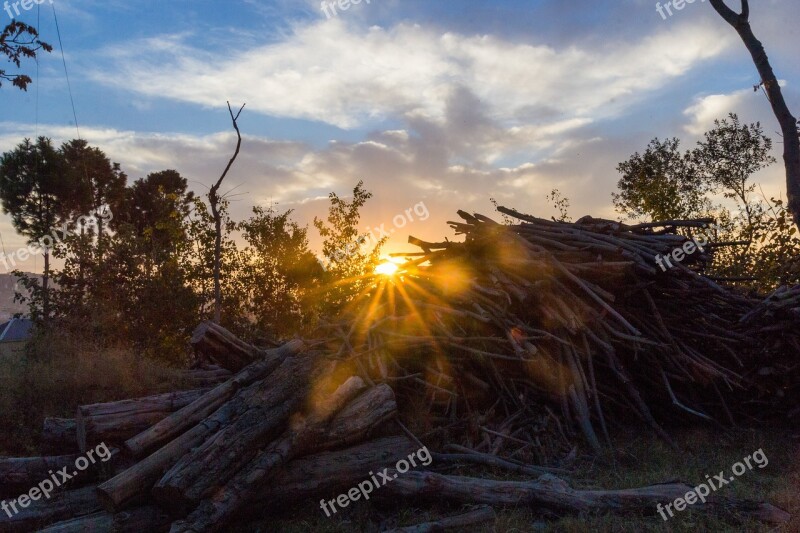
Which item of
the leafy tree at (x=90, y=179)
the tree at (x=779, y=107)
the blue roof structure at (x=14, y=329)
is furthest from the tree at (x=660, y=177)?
the blue roof structure at (x=14, y=329)

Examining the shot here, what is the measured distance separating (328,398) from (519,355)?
2334mm

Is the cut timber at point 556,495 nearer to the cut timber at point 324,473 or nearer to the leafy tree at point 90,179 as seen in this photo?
the cut timber at point 324,473

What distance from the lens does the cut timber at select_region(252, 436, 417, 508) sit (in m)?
5.16

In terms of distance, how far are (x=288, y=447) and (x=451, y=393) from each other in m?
2.18

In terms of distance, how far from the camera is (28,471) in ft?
18.8

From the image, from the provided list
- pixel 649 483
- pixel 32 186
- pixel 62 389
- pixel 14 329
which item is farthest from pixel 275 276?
pixel 14 329

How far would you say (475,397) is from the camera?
717 centimetres

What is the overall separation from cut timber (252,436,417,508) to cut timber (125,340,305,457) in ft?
3.74

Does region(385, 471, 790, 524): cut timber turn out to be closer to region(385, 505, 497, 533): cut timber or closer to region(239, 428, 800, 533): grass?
region(239, 428, 800, 533): grass

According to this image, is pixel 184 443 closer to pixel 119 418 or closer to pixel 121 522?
pixel 121 522

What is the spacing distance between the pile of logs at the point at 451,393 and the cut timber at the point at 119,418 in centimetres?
1

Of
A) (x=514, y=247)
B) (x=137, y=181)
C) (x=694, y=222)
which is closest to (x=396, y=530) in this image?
(x=514, y=247)

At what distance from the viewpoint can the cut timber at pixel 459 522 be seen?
4.69 metres

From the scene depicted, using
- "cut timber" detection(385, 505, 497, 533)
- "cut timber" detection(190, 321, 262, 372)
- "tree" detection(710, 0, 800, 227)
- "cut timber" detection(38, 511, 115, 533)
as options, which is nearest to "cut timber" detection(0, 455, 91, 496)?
"cut timber" detection(38, 511, 115, 533)
